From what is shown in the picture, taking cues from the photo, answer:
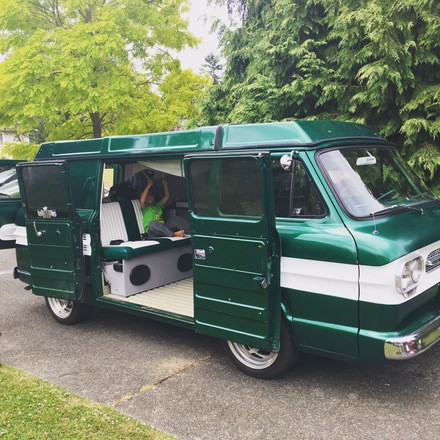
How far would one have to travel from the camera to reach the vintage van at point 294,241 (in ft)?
10.9

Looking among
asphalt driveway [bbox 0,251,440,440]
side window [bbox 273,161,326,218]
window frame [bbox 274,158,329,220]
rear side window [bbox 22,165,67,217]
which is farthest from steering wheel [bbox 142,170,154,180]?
window frame [bbox 274,158,329,220]

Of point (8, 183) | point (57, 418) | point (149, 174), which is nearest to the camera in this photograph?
point (57, 418)

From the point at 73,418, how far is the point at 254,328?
1.54m

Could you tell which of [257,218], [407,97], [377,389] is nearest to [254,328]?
[257,218]

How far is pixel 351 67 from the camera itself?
7.06m

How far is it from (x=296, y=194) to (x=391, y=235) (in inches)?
33.5

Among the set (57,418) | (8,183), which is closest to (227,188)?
(57,418)

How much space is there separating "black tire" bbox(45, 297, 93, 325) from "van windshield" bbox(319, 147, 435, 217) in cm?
350

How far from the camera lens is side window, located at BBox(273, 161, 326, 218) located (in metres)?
3.71

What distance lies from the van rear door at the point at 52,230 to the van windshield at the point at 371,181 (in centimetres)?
284

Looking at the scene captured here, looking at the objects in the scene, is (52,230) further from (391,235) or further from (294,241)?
(391,235)

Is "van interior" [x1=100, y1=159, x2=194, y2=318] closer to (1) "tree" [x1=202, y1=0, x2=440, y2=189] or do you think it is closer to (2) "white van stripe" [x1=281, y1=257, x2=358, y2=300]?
(2) "white van stripe" [x1=281, y1=257, x2=358, y2=300]

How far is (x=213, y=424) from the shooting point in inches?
133

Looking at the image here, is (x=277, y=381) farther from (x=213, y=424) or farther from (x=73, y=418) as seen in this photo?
(x=73, y=418)
